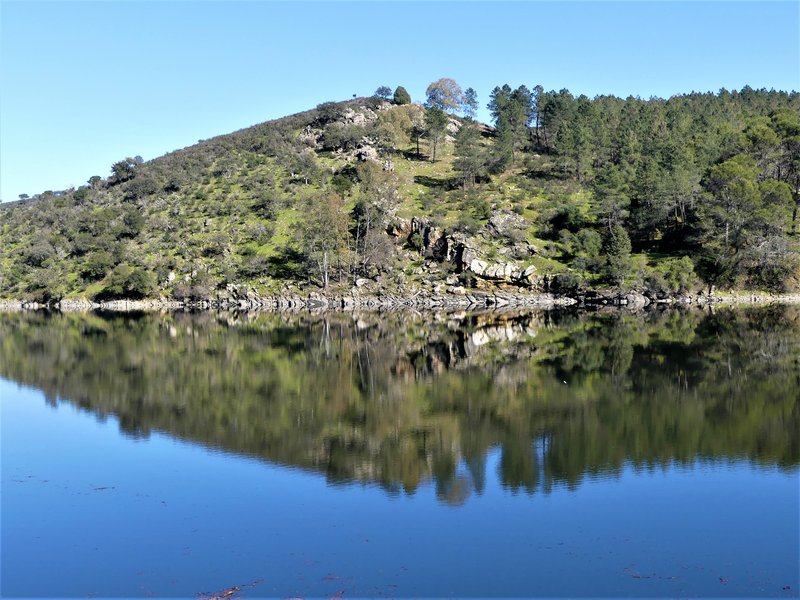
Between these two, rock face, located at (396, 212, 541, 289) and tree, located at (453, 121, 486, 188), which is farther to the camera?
tree, located at (453, 121, 486, 188)

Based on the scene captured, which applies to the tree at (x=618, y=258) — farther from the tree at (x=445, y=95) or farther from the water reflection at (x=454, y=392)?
the tree at (x=445, y=95)

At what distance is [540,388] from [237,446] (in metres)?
15.8

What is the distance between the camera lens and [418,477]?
20922mm

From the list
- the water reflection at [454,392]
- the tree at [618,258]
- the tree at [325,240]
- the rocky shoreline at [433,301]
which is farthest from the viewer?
the tree at [325,240]

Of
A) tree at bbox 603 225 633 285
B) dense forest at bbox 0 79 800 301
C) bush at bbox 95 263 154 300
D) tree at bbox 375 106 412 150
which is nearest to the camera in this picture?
tree at bbox 603 225 633 285

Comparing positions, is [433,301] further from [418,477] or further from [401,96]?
[401,96]

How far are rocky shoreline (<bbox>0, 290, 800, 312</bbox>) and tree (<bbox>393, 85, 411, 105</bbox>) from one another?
82525mm

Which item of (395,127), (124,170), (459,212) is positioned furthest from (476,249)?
(124,170)

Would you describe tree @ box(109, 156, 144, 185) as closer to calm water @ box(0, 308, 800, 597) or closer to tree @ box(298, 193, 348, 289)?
tree @ box(298, 193, 348, 289)

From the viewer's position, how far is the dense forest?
82375mm

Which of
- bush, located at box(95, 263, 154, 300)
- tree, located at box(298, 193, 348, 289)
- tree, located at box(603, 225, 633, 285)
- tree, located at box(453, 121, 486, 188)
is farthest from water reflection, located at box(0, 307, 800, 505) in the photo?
tree, located at box(453, 121, 486, 188)

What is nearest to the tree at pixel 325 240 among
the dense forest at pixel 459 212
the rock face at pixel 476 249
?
the dense forest at pixel 459 212

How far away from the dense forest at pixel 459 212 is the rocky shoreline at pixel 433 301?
1.53 metres

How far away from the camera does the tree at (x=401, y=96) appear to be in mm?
156625
